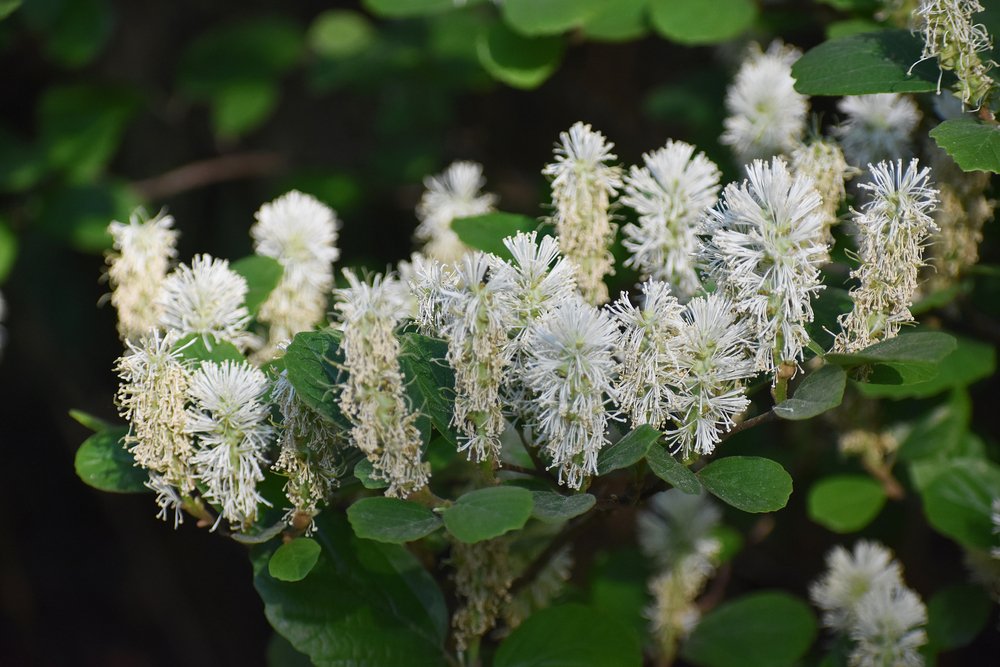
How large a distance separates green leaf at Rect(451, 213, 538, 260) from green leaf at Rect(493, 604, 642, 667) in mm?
306

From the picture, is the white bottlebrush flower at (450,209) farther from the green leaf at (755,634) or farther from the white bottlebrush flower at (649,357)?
the green leaf at (755,634)

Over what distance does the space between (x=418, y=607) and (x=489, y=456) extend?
22cm

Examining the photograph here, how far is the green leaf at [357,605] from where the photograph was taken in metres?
0.74

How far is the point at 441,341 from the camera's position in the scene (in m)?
0.68

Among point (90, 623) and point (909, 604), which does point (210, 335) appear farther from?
point (90, 623)

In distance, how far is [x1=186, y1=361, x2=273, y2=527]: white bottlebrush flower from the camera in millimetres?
673

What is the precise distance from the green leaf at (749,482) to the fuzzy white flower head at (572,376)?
84mm

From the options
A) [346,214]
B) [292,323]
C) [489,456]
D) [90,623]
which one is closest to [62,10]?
[346,214]

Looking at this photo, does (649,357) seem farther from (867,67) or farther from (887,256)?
(867,67)

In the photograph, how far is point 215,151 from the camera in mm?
2174

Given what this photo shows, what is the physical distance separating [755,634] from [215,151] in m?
1.60

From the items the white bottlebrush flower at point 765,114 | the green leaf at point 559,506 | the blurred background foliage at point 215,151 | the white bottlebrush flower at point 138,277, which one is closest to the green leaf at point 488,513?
the green leaf at point 559,506

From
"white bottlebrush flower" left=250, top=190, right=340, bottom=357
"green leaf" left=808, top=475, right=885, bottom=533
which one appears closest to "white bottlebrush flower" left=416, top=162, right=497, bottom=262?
"white bottlebrush flower" left=250, top=190, right=340, bottom=357

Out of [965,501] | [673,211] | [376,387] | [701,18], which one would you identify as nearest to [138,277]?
[376,387]
